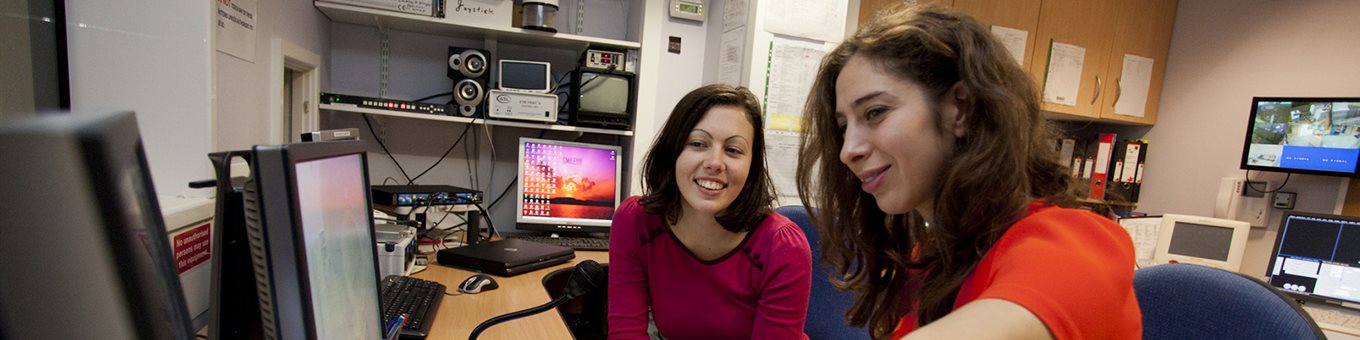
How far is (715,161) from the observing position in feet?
4.02

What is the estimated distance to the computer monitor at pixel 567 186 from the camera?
219 centimetres

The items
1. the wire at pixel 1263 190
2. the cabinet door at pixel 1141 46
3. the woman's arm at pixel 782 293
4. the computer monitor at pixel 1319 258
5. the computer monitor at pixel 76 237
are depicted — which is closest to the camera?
the computer monitor at pixel 76 237

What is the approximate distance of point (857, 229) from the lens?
96 cm

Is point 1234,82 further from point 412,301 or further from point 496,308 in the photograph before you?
point 412,301

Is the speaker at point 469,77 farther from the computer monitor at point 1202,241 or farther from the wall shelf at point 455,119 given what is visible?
the computer monitor at point 1202,241

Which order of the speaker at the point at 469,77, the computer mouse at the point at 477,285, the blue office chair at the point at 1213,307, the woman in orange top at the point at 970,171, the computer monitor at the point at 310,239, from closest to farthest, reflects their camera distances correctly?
the computer monitor at the point at 310,239 → the woman in orange top at the point at 970,171 → the blue office chair at the point at 1213,307 → the computer mouse at the point at 477,285 → the speaker at the point at 469,77

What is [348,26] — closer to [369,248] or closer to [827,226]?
[369,248]

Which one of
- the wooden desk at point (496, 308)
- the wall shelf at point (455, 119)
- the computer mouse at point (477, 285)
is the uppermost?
the wall shelf at point (455, 119)

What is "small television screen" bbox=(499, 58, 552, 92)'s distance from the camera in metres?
2.15

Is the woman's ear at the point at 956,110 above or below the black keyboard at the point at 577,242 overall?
above

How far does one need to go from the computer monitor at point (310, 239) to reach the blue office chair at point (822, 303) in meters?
1.09

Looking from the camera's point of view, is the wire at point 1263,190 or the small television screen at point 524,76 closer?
the small television screen at point 524,76

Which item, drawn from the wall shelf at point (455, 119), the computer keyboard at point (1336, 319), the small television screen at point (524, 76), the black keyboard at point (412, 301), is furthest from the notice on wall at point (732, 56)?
the computer keyboard at point (1336, 319)

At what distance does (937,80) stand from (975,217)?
163mm
